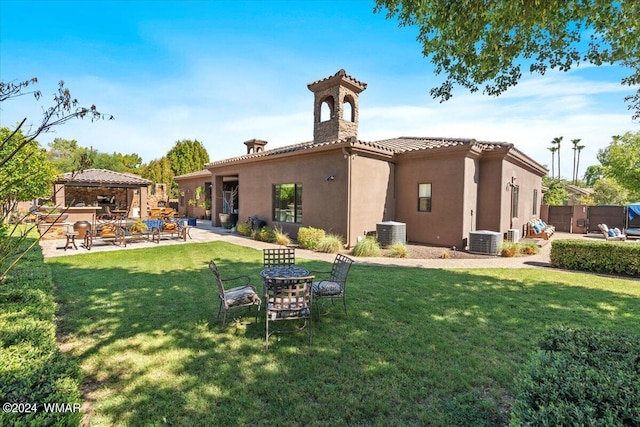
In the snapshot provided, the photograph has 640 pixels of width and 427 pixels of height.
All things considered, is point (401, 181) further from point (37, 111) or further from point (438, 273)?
point (37, 111)

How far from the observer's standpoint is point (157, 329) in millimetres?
4691

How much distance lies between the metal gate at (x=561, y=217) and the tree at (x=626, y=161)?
336 centimetres

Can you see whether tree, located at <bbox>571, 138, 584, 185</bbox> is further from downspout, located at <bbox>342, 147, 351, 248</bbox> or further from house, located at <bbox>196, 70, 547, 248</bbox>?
downspout, located at <bbox>342, 147, 351, 248</bbox>

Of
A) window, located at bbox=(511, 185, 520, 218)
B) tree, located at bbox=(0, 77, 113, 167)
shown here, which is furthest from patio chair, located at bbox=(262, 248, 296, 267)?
window, located at bbox=(511, 185, 520, 218)

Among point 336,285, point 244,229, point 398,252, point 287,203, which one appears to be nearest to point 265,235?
point 287,203

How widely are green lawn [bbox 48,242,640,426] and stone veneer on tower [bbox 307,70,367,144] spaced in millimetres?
8599

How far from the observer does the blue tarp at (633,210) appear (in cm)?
1836

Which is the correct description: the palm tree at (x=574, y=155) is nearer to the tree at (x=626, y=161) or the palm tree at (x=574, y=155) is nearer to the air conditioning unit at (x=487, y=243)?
the tree at (x=626, y=161)

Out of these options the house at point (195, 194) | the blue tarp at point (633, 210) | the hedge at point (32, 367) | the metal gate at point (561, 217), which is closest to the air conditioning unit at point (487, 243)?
the hedge at point (32, 367)

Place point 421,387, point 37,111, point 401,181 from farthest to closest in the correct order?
point 401,181, point 421,387, point 37,111

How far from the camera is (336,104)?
45.6 feet

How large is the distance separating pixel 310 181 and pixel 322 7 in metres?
6.56

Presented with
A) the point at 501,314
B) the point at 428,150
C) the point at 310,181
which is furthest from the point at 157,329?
the point at 428,150

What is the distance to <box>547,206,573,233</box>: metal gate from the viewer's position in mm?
20877
